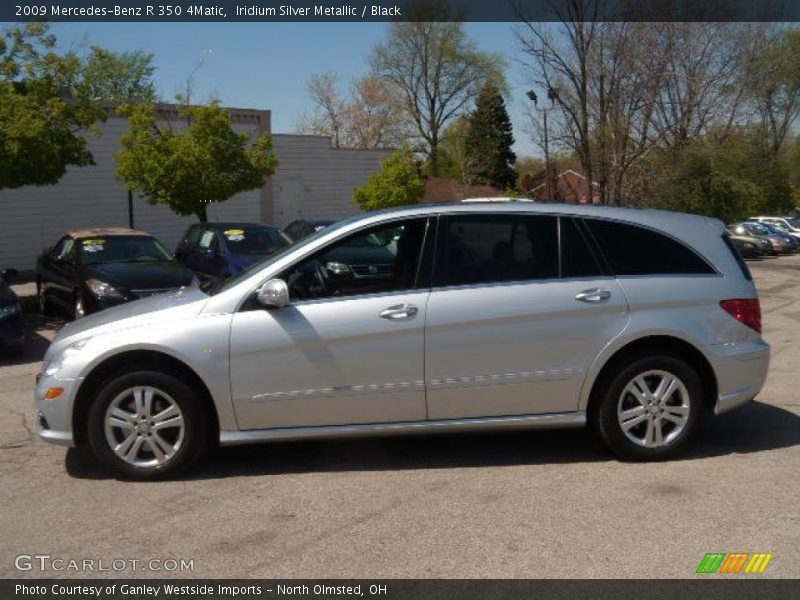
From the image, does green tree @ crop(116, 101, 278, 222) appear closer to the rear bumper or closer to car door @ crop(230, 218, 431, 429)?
car door @ crop(230, 218, 431, 429)

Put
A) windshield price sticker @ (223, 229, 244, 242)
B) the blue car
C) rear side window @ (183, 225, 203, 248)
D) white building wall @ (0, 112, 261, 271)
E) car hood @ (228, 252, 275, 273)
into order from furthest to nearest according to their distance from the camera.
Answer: white building wall @ (0, 112, 261, 271)
rear side window @ (183, 225, 203, 248)
windshield price sticker @ (223, 229, 244, 242)
the blue car
car hood @ (228, 252, 275, 273)

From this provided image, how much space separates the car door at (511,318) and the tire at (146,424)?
150 centimetres

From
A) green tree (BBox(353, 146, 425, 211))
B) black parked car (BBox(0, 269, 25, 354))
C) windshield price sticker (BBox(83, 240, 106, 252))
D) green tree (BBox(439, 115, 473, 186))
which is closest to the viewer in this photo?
black parked car (BBox(0, 269, 25, 354))

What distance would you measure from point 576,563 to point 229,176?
47.1 feet

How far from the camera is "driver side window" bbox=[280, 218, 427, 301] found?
5.64 m

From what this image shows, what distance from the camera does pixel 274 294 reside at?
5418mm

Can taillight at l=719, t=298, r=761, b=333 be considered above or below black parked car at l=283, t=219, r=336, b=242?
below

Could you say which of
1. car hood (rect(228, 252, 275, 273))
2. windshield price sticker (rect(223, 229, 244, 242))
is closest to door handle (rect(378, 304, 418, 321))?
car hood (rect(228, 252, 275, 273))

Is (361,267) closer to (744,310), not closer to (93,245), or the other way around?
(744,310)

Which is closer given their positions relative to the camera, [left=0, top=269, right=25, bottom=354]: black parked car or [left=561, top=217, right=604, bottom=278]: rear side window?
[left=561, top=217, right=604, bottom=278]: rear side window

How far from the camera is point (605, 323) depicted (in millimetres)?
5680
